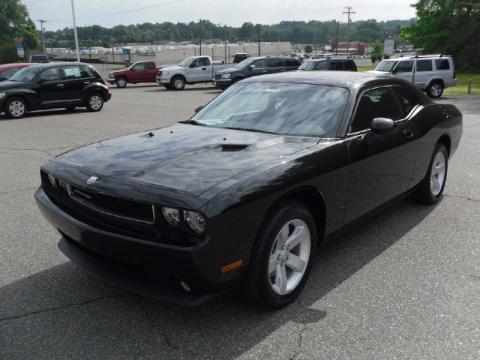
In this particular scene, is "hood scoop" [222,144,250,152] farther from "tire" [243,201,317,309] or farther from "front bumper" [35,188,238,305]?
"front bumper" [35,188,238,305]

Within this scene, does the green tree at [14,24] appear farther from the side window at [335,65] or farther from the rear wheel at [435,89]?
the rear wheel at [435,89]

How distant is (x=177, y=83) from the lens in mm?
28328

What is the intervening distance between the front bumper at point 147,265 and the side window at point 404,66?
19636 mm

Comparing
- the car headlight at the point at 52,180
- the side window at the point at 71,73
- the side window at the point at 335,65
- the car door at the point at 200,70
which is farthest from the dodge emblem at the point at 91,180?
the car door at the point at 200,70

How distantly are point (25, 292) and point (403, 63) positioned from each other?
65.0 ft

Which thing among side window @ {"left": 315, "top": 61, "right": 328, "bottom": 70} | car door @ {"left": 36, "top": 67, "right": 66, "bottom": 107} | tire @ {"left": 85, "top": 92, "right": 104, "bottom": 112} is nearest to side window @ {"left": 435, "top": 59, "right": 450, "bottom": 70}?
side window @ {"left": 315, "top": 61, "right": 328, "bottom": 70}

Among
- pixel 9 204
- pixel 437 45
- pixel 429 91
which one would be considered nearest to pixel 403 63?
pixel 429 91

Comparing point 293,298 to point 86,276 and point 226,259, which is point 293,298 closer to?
point 226,259

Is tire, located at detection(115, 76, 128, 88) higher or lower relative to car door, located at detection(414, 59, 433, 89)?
lower

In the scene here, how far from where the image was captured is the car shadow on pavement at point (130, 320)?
2924mm

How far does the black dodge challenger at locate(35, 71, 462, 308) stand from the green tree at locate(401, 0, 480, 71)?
38836 mm

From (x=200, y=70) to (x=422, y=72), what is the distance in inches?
525

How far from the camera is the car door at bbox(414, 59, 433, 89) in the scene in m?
20.5

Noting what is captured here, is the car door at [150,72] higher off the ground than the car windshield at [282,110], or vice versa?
the car windshield at [282,110]
